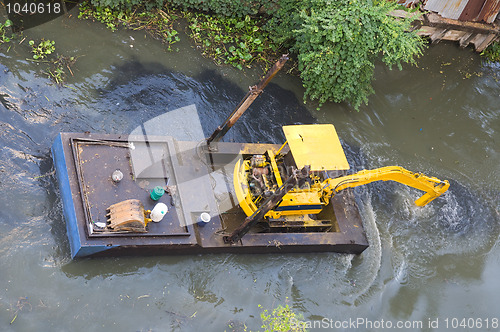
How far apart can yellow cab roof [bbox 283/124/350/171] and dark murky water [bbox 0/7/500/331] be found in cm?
207

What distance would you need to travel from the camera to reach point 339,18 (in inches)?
468

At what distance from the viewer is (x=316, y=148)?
9688mm

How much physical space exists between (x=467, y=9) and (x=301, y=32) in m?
5.41

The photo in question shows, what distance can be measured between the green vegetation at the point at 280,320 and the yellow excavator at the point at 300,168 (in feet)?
5.50

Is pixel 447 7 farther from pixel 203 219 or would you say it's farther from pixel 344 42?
pixel 203 219

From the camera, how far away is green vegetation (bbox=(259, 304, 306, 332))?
9.41m

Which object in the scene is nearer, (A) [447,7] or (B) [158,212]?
(B) [158,212]

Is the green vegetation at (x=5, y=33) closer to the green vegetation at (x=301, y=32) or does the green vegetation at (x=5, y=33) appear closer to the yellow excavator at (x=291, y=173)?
the green vegetation at (x=301, y=32)

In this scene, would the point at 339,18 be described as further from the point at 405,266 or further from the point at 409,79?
the point at 405,266

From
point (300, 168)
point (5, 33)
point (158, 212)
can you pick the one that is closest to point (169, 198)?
point (158, 212)

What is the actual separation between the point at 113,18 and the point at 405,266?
8891mm

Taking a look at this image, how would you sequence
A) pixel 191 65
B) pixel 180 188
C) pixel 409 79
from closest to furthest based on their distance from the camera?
pixel 180 188 < pixel 191 65 < pixel 409 79

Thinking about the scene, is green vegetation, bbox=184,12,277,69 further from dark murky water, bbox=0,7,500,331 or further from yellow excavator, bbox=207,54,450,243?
yellow excavator, bbox=207,54,450,243

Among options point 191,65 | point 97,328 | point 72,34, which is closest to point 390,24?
point 191,65
